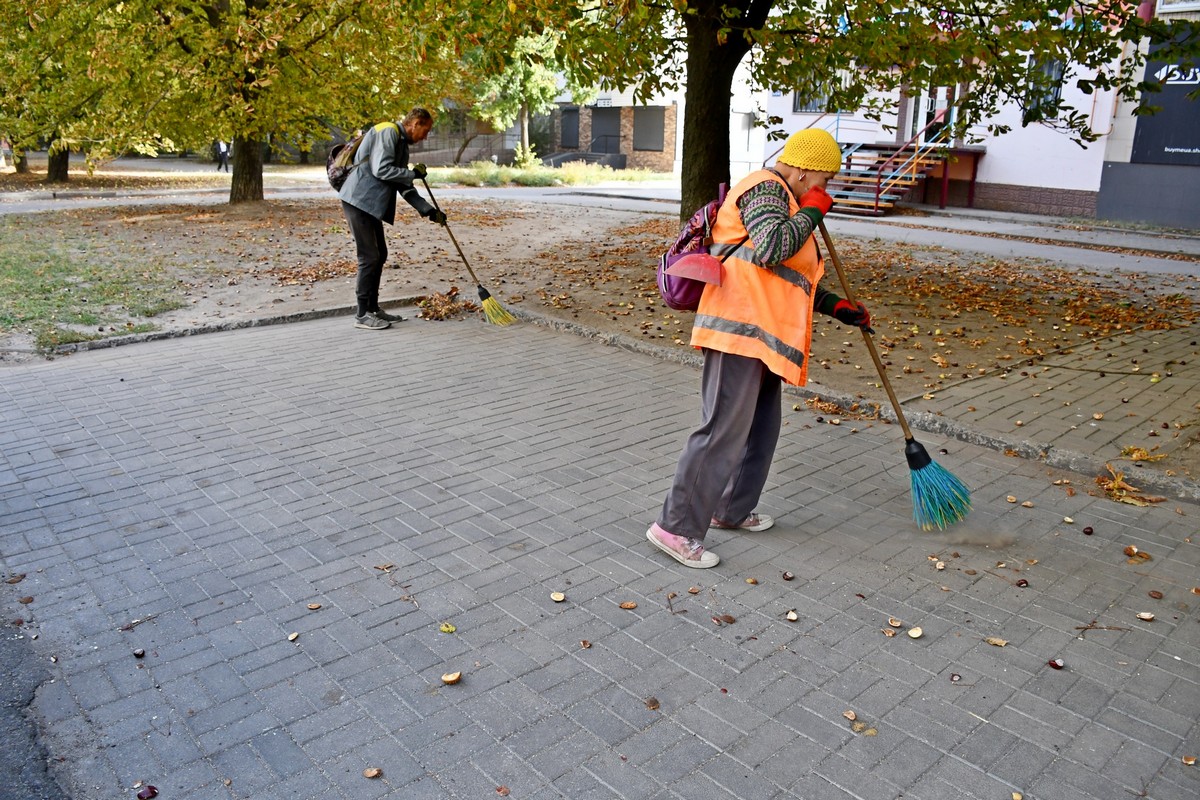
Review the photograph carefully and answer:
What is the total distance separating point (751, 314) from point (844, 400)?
9.63ft

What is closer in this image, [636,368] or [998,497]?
[998,497]

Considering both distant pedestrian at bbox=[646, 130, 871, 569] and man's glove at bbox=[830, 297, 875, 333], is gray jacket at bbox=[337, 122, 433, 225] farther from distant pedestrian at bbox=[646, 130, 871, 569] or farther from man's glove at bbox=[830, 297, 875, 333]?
man's glove at bbox=[830, 297, 875, 333]

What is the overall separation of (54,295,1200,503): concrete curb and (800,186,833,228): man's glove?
2.66 m

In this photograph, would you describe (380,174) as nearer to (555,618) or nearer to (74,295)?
(74,295)

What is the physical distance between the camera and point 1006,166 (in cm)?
2291

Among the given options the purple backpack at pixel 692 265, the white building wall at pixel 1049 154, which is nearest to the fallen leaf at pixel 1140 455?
the purple backpack at pixel 692 265

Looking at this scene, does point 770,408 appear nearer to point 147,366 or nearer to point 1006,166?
point 147,366

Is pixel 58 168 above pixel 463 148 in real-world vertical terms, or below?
below

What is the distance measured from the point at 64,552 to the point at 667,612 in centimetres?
291

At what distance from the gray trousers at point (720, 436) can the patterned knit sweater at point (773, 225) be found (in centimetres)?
51

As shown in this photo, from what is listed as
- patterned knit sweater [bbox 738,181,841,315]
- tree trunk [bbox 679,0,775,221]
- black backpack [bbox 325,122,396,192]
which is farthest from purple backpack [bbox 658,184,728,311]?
tree trunk [bbox 679,0,775,221]

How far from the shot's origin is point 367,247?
30.0 feet

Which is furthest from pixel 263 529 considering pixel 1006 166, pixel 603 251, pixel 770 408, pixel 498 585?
pixel 1006 166

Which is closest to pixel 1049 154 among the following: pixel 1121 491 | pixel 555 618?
pixel 1121 491
